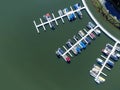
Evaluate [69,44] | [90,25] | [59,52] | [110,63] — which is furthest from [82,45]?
[110,63]

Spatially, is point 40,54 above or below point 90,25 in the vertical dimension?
above

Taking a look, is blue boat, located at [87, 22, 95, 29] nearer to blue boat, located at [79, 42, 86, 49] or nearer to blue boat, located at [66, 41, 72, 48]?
blue boat, located at [79, 42, 86, 49]

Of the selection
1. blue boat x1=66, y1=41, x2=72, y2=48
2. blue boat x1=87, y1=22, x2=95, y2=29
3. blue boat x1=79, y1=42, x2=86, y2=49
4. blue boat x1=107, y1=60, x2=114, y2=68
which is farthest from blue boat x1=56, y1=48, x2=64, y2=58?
blue boat x1=107, y1=60, x2=114, y2=68

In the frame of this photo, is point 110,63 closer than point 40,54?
Yes

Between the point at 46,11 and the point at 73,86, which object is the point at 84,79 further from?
the point at 46,11

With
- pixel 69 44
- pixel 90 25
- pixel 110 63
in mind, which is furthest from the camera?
pixel 90 25

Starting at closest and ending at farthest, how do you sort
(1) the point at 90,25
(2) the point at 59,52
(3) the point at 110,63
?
1. (3) the point at 110,63
2. (2) the point at 59,52
3. (1) the point at 90,25

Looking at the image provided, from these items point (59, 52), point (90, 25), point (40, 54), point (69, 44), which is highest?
point (40, 54)

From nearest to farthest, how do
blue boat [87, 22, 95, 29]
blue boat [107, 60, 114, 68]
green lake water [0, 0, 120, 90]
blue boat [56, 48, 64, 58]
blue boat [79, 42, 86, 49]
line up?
green lake water [0, 0, 120, 90]
blue boat [107, 60, 114, 68]
blue boat [56, 48, 64, 58]
blue boat [79, 42, 86, 49]
blue boat [87, 22, 95, 29]

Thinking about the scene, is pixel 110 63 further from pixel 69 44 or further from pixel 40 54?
pixel 40 54

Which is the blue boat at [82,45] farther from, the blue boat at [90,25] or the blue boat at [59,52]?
the blue boat at [59,52]
